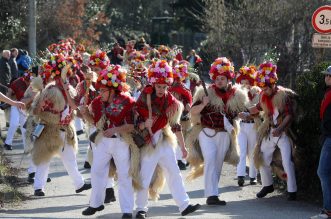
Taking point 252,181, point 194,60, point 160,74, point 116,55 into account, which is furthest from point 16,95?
point 116,55

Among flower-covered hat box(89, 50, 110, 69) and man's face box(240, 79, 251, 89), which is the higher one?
flower-covered hat box(89, 50, 110, 69)

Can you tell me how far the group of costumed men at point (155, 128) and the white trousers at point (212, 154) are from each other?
0.01 m

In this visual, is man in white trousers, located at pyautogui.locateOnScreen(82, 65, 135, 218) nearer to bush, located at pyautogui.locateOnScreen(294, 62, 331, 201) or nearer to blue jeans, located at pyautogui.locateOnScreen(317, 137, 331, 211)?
blue jeans, located at pyautogui.locateOnScreen(317, 137, 331, 211)

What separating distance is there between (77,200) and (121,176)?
2.04 m

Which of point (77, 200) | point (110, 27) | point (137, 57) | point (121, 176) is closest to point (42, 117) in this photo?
point (77, 200)

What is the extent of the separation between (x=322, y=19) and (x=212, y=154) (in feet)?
12.3

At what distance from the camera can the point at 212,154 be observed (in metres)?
11.4

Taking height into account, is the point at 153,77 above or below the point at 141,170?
above

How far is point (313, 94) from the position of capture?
11617 mm

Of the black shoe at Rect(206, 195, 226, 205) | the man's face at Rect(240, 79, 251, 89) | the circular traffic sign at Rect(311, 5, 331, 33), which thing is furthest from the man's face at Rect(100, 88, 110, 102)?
the circular traffic sign at Rect(311, 5, 331, 33)

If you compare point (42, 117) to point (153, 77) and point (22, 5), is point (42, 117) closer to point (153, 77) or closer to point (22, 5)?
point (153, 77)

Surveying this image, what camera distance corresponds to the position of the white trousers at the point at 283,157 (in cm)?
1169

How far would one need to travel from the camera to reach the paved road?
10.6 m

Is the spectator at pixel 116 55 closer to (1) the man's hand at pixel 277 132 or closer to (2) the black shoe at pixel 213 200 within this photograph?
(1) the man's hand at pixel 277 132
